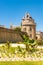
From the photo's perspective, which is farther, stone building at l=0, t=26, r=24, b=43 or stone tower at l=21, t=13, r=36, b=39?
stone tower at l=21, t=13, r=36, b=39

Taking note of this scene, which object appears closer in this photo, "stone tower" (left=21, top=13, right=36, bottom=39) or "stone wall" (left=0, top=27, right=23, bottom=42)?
"stone wall" (left=0, top=27, right=23, bottom=42)

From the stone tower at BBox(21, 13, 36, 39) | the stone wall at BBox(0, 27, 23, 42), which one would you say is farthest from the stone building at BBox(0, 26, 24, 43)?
the stone tower at BBox(21, 13, 36, 39)

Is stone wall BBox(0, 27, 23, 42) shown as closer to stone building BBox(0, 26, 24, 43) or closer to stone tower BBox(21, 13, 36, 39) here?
stone building BBox(0, 26, 24, 43)

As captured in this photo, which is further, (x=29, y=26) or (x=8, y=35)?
(x=29, y=26)

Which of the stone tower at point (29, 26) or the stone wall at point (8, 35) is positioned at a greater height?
the stone tower at point (29, 26)

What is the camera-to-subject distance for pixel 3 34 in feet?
137

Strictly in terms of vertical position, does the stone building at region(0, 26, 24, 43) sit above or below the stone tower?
below

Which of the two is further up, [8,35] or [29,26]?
[29,26]

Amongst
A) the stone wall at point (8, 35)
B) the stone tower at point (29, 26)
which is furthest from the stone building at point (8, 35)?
the stone tower at point (29, 26)

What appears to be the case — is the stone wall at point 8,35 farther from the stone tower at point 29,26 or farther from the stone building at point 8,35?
the stone tower at point 29,26

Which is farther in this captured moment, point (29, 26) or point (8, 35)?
point (29, 26)

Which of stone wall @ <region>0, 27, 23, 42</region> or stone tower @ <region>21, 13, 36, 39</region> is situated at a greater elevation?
stone tower @ <region>21, 13, 36, 39</region>

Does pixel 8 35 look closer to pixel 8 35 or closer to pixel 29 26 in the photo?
pixel 8 35

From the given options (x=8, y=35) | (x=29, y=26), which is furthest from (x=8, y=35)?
(x=29, y=26)
